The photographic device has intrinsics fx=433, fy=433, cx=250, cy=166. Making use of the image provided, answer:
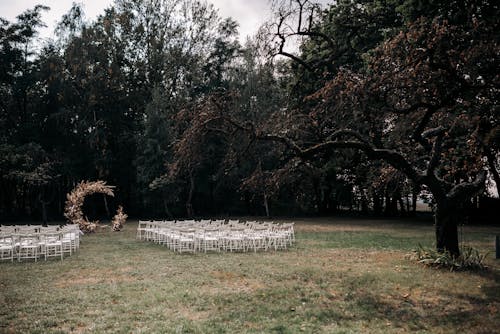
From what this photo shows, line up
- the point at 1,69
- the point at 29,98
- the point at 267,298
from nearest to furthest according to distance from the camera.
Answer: the point at 267,298 < the point at 1,69 < the point at 29,98

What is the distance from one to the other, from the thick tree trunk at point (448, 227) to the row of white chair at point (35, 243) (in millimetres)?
11519

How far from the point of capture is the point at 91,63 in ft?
121

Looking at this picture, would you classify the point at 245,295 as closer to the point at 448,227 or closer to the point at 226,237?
the point at 448,227

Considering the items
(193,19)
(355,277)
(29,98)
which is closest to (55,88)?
(29,98)

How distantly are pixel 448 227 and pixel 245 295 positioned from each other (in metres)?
6.74

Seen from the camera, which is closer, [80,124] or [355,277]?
[355,277]

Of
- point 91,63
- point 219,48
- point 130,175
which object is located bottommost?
point 130,175

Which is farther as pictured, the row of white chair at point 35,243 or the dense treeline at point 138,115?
the dense treeline at point 138,115

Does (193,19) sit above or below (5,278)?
above

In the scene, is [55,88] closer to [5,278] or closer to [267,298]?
[5,278]

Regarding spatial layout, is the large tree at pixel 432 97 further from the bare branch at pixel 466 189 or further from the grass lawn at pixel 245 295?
the grass lawn at pixel 245 295

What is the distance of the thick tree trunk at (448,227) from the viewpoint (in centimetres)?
1230

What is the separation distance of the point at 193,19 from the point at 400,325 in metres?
36.3

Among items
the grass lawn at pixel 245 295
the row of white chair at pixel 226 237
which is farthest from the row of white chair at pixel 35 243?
the row of white chair at pixel 226 237
